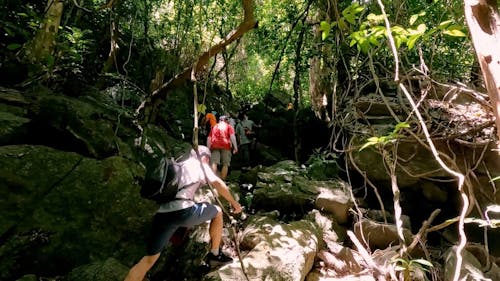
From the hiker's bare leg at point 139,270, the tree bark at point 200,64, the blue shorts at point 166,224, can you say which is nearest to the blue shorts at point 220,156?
the tree bark at point 200,64

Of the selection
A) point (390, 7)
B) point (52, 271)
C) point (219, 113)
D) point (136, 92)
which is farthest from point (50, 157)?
point (219, 113)

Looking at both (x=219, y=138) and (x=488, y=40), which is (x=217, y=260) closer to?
(x=219, y=138)

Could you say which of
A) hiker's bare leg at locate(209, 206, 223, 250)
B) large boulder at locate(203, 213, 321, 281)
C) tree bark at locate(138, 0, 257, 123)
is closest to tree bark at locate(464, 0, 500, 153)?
tree bark at locate(138, 0, 257, 123)

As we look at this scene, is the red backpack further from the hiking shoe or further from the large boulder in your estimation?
the hiking shoe

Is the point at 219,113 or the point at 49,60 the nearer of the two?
the point at 49,60

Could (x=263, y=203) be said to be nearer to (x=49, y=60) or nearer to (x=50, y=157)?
(x=50, y=157)

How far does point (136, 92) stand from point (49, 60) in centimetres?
388

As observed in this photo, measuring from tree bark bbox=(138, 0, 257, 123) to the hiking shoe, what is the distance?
2.56 meters

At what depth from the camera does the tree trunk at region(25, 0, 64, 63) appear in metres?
5.54

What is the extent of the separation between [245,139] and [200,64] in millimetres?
4473

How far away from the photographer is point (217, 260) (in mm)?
4652

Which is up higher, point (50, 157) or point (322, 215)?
point (50, 157)

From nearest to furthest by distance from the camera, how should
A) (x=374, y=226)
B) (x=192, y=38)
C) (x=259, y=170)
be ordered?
(x=374, y=226)
(x=259, y=170)
(x=192, y=38)

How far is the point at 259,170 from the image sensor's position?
27.0 ft
